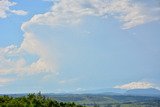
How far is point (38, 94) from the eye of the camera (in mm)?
176250

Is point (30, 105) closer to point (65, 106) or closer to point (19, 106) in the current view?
point (19, 106)

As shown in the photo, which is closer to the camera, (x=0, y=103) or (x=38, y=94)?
(x=0, y=103)

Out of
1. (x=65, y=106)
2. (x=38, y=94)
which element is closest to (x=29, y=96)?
(x=38, y=94)

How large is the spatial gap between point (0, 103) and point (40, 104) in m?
17.4

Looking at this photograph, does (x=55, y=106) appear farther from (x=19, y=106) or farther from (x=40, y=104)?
(x=19, y=106)

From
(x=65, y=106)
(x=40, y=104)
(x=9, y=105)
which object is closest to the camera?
(x=9, y=105)

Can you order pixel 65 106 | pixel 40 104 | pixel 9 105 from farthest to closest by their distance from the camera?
pixel 65 106
pixel 40 104
pixel 9 105

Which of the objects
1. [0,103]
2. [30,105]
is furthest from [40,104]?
[0,103]

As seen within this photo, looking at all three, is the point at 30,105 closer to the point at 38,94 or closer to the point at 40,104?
the point at 40,104

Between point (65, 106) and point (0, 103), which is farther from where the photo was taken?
point (65, 106)

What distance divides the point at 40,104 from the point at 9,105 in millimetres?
15990

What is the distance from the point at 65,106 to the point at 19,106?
27803 millimetres

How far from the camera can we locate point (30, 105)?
152 metres

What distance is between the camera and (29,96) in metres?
172
